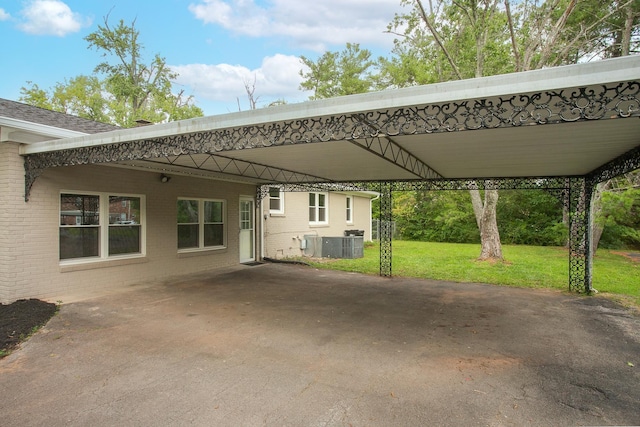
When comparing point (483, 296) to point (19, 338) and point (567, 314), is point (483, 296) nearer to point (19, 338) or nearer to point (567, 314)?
point (567, 314)

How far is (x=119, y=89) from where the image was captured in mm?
25094

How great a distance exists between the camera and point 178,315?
6.02m

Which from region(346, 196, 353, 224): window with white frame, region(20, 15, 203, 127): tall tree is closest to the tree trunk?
region(346, 196, 353, 224): window with white frame

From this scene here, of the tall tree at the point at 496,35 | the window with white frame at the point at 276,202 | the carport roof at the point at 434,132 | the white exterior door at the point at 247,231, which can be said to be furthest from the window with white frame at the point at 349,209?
the carport roof at the point at 434,132

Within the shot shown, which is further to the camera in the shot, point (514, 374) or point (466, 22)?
point (466, 22)

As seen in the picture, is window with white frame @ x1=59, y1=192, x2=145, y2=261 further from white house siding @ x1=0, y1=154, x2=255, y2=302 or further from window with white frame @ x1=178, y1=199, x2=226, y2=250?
window with white frame @ x1=178, y1=199, x2=226, y2=250

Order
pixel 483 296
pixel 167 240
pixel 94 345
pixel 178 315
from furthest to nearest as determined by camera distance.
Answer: pixel 167 240 → pixel 483 296 → pixel 178 315 → pixel 94 345

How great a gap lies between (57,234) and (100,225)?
90 cm

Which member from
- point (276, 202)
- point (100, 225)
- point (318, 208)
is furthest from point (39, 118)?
point (318, 208)

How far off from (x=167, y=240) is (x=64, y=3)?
2093cm

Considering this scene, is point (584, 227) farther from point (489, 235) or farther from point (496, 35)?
point (496, 35)

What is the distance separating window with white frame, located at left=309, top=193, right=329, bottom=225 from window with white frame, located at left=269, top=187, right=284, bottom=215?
92.7 inches

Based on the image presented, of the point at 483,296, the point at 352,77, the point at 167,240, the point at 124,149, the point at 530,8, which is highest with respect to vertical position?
the point at 352,77

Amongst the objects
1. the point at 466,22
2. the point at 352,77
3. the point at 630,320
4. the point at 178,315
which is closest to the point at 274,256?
the point at 178,315
